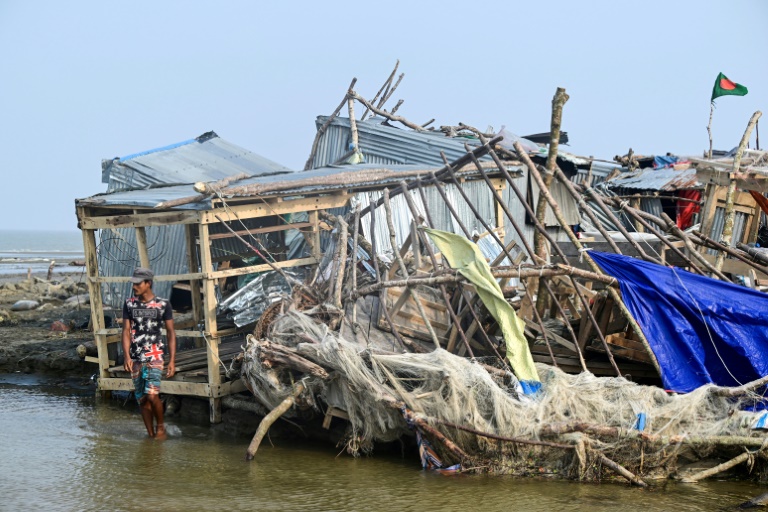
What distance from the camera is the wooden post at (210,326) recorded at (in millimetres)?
9680

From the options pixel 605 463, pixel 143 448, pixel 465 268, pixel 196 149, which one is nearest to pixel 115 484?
pixel 143 448

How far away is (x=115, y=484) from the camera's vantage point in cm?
709

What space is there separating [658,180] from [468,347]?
1311 centimetres

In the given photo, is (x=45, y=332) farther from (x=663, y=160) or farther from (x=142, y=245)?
(x=663, y=160)

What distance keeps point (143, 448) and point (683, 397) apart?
5.60 metres

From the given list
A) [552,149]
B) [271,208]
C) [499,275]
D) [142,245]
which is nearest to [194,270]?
[142,245]

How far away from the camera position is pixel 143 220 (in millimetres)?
10211

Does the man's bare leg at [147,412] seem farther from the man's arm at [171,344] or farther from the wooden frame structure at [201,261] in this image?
the wooden frame structure at [201,261]

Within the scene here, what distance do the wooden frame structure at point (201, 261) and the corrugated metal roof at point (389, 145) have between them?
491 cm

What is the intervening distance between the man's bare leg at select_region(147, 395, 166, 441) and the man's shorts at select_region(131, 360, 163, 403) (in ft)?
0.35

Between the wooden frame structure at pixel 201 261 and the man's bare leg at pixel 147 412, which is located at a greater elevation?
the wooden frame structure at pixel 201 261

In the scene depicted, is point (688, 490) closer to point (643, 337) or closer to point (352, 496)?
point (643, 337)

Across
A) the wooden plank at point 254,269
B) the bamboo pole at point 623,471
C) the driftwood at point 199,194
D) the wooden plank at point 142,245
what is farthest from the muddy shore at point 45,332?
the bamboo pole at point 623,471

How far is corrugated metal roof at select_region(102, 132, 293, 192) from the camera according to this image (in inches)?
551
